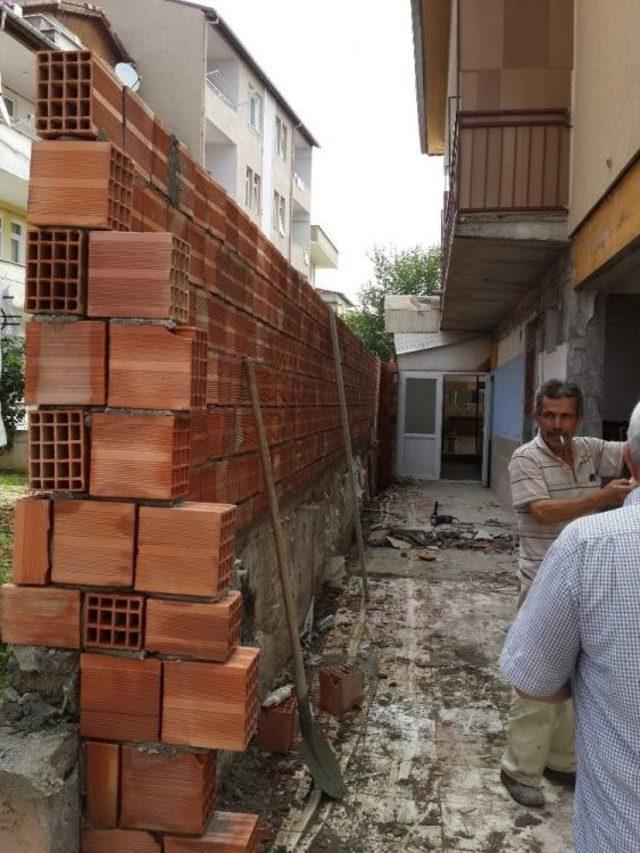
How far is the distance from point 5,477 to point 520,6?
984cm

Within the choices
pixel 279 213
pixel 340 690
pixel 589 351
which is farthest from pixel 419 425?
pixel 279 213

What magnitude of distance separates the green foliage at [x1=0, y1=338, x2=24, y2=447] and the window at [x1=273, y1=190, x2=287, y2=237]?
62.1 feet

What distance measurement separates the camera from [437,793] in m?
3.14

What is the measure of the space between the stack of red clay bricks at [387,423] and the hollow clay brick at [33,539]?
1215cm

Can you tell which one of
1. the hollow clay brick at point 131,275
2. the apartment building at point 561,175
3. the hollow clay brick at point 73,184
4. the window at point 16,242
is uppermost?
the window at point 16,242

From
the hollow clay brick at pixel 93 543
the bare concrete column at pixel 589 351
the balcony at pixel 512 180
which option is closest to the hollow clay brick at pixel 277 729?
the hollow clay brick at pixel 93 543

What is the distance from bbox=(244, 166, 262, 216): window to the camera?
78.8ft

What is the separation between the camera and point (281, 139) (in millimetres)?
27562

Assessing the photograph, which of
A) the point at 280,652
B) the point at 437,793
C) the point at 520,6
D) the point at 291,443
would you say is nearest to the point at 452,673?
the point at 280,652

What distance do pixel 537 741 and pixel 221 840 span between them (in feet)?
5.52

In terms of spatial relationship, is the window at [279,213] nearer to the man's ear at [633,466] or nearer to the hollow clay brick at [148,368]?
the hollow clay brick at [148,368]

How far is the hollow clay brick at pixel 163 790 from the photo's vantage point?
6.63ft

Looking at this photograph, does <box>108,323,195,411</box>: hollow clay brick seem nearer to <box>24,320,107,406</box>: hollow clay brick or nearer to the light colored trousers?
<box>24,320,107,406</box>: hollow clay brick

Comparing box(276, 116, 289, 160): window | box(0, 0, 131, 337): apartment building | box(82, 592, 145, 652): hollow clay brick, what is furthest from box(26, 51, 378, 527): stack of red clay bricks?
box(276, 116, 289, 160): window
